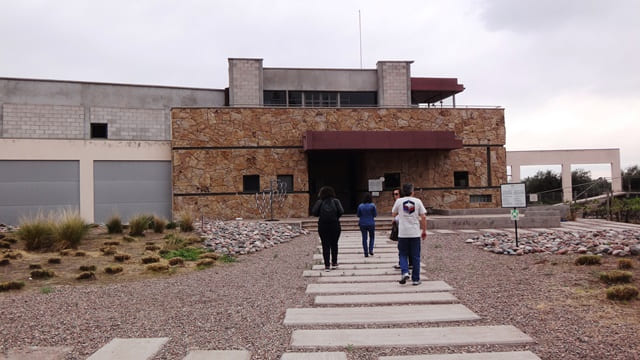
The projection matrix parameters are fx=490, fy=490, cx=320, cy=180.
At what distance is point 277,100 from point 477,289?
77.3 feet

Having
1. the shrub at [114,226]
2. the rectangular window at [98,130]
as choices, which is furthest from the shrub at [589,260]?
the rectangular window at [98,130]

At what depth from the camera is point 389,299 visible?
7.30 metres

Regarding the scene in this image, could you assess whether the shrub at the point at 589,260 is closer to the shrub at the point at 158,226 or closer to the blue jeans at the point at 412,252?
the blue jeans at the point at 412,252

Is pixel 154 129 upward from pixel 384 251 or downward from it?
upward

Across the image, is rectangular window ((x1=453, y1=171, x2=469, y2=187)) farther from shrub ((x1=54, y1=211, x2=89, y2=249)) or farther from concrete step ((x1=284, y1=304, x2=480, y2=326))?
concrete step ((x1=284, y1=304, x2=480, y2=326))

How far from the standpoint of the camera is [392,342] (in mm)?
5238

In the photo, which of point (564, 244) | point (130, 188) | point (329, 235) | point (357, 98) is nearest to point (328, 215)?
point (329, 235)

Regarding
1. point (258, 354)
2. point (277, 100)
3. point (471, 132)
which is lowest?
point (258, 354)

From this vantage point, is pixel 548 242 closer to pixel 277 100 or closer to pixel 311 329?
pixel 311 329

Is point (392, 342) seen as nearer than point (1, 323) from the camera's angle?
Yes

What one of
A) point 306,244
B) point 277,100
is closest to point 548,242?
point 306,244

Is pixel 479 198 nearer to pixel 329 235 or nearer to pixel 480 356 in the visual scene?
pixel 329 235

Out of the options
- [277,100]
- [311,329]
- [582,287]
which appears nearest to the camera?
[311,329]

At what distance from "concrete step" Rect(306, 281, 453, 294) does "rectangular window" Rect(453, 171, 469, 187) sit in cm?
1647
